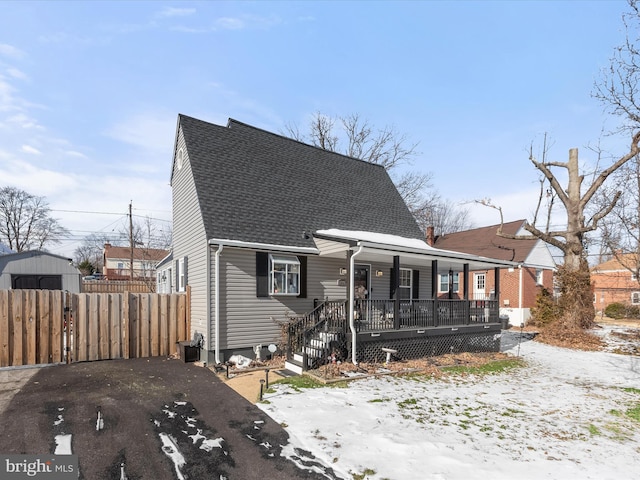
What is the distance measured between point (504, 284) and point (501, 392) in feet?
55.0

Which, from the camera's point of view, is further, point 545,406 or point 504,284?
point 504,284

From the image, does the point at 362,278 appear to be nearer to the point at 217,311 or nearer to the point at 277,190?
the point at 277,190

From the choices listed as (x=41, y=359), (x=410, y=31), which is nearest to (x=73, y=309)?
(x=41, y=359)

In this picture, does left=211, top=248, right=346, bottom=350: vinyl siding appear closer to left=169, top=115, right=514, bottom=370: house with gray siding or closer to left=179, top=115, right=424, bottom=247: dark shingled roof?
left=169, top=115, right=514, bottom=370: house with gray siding

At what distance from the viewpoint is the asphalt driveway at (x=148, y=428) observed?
4336mm

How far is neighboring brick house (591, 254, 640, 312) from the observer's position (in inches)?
1214

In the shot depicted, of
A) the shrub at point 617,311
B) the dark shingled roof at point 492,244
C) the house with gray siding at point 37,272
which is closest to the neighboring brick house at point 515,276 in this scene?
the dark shingled roof at point 492,244

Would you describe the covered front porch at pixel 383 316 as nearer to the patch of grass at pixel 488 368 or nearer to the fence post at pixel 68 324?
the patch of grass at pixel 488 368

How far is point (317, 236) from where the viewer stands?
11.4m

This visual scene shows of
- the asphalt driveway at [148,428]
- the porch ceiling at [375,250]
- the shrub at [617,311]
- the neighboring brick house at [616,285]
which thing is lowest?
the shrub at [617,311]

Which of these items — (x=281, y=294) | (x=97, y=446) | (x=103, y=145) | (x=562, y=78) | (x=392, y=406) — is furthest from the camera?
(x=103, y=145)

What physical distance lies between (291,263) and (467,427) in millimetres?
6668

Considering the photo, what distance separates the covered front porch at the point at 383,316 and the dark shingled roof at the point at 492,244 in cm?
1105

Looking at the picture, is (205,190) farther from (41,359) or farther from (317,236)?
(41,359)
